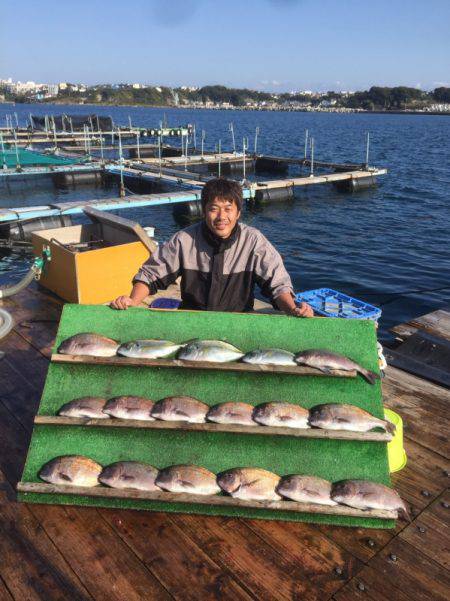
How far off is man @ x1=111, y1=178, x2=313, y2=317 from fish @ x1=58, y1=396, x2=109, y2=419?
104cm

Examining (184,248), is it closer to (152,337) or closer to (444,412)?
(152,337)

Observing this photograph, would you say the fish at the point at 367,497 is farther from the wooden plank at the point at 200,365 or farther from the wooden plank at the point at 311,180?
the wooden plank at the point at 311,180

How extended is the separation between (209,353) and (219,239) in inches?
48.8

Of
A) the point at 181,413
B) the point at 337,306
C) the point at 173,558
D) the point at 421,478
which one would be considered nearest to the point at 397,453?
the point at 421,478

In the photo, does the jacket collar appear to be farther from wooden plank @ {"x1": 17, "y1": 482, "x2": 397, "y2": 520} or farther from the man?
wooden plank @ {"x1": 17, "y1": 482, "x2": 397, "y2": 520}

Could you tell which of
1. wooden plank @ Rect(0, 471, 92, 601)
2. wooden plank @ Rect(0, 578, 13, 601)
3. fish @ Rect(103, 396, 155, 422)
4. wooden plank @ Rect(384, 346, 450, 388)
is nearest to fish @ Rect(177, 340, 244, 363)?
fish @ Rect(103, 396, 155, 422)

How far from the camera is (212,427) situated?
3.84m

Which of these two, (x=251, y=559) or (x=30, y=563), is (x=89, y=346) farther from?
(x=251, y=559)

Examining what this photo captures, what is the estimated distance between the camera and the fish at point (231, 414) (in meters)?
3.87

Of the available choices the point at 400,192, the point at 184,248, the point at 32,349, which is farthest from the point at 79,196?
the point at 184,248

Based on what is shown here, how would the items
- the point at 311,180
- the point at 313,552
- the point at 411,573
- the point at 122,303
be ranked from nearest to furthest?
1. the point at 411,573
2. the point at 313,552
3. the point at 122,303
4. the point at 311,180

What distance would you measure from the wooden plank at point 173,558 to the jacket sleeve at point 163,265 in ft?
7.57

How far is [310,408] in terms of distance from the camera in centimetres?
396

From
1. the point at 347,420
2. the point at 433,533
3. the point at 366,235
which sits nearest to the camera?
the point at 433,533
